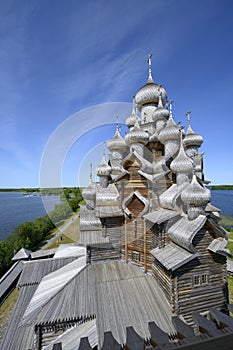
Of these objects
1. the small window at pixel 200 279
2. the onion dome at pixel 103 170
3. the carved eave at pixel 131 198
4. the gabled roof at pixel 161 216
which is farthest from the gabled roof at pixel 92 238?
the small window at pixel 200 279

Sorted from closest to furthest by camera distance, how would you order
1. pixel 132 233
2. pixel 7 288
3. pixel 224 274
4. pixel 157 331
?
pixel 157 331
pixel 224 274
pixel 132 233
pixel 7 288

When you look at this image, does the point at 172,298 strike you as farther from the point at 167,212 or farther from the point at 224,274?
the point at 167,212

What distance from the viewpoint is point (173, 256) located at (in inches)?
256

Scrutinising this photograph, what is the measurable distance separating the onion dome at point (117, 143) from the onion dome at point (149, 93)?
291cm

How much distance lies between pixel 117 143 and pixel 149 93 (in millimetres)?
4376

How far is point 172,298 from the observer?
244 inches

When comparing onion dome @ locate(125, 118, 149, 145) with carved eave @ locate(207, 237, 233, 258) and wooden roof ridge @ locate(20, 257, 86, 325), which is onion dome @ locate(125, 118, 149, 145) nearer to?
carved eave @ locate(207, 237, 233, 258)

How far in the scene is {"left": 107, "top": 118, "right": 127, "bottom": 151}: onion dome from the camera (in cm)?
1166

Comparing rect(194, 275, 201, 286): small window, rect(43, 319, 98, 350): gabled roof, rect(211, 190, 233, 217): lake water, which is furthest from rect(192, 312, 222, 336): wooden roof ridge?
rect(211, 190, 233, 217): lake water

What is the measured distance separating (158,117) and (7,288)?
16839 millimetres

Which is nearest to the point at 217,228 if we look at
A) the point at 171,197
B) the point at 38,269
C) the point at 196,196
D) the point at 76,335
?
the point at 196,196

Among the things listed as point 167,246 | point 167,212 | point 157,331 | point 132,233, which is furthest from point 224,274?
point 157,331

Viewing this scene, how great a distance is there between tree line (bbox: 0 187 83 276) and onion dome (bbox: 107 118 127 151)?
18.1ft

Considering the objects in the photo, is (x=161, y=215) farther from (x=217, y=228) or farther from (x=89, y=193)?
(x=89, y=193)
